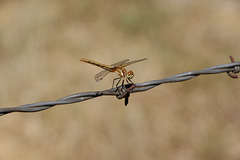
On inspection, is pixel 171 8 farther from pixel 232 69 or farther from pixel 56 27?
pixel 232 69

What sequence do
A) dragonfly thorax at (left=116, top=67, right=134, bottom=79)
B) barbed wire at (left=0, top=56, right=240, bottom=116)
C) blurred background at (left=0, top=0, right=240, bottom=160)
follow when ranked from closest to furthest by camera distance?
barbed wire at (left=0, top=56, right=240, bottom=116) < dragonfly thorax at (left=116, top=67, right=134, bottom=79) < blurred background at (left=0, top=0, right=240, bottom=160)

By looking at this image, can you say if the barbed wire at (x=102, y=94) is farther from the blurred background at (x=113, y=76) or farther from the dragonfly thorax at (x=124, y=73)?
the blurred background at (x=113, y=76)

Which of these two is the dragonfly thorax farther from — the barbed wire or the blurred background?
the blurred background

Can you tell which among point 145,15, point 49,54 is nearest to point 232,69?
point 49,54

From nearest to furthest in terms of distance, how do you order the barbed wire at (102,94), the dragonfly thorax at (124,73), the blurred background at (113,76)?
1. the barbed wire at (102,94)
2. the dragonfly thorax at (124,73)
3. the blurred background at (113,76)

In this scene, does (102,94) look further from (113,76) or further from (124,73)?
(113,76)

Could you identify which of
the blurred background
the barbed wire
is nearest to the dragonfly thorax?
the barbed wire

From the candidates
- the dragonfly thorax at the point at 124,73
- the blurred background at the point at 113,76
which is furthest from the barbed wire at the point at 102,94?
the blurred background at the point at 113,76

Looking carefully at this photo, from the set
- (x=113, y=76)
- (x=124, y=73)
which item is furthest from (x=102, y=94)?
(x=113, y=76)
